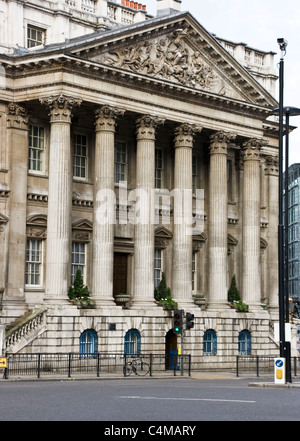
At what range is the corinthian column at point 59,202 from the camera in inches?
1817

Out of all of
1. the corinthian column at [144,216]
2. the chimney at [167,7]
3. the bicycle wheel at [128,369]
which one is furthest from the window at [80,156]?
the bicycle wheel at [128,369]

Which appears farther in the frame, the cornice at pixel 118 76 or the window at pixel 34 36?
the window at pixel 34 36

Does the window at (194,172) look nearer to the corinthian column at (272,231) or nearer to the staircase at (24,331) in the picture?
the corinthian column at (272,231)

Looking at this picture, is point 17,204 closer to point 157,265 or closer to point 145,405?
point 157,265

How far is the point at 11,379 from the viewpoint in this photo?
38.1 m

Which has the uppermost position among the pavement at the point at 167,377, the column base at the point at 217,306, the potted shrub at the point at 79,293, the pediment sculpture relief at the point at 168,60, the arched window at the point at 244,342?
the pediment sculpture relief at the point at 168,60

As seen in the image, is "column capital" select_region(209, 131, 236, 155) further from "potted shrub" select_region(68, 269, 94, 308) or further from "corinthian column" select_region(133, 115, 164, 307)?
"potted shrub" select_region(68, 269, 94, 308)

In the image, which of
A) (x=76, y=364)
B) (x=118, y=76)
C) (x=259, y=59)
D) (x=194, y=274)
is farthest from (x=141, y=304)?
(x=259, y=59)

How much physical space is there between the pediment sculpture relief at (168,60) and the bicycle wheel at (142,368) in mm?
15126

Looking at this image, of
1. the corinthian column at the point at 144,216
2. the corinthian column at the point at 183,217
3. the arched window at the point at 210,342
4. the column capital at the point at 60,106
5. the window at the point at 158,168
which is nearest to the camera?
the column capital at the point at 60,106

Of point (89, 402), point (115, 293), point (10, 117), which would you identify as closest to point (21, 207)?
point (10, 117)

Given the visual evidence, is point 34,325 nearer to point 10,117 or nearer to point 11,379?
point 11,379

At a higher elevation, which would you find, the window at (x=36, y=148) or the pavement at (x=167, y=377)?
the window at (x=36, y=148)
